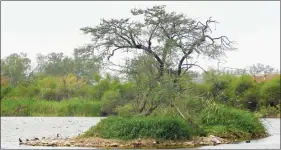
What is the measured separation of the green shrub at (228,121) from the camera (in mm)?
29109

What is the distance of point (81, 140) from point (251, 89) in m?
40.3

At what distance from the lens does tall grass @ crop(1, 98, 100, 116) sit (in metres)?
52.7

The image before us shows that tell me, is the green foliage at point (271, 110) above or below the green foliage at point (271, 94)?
below

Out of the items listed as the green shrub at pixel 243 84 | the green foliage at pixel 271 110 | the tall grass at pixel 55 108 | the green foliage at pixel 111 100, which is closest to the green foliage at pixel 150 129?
the green foliage at pixel 111 100

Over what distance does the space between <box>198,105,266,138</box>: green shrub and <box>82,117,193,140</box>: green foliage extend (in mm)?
3090

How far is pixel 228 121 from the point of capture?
29.6 metres

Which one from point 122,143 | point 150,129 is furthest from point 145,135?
point 122,143

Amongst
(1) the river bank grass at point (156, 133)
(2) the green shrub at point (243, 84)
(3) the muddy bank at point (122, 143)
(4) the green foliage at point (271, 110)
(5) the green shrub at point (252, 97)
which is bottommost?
(3) the muddy bank at point (122, 143)

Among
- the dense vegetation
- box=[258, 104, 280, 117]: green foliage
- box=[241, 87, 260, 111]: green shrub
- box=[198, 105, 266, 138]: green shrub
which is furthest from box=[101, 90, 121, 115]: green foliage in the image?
box=[241, 87, 260, 111]: green shrub

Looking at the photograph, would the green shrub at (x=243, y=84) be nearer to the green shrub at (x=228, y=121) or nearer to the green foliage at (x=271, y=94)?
the green foliage at (x=271, y=94)

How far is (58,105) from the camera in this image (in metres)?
54.5

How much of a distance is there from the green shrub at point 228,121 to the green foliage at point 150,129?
3090 mm

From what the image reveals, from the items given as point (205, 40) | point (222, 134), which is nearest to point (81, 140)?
point (222, 134)

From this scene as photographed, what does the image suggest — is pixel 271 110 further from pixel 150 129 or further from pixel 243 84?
pixel 150 129
